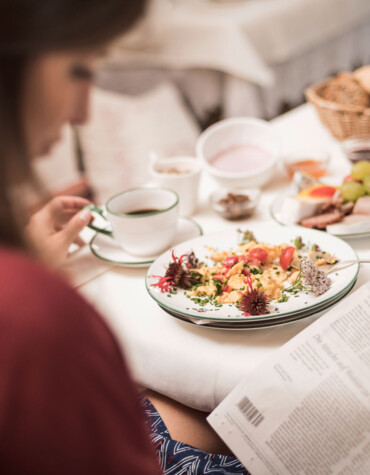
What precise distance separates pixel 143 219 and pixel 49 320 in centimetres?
76

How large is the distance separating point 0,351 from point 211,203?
107 centimetres

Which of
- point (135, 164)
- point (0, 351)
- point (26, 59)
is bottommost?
point (135, 164)

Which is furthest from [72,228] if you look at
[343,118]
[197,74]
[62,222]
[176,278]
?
[197,74]

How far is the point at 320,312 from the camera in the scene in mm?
996

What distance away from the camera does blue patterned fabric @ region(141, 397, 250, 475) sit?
940mm

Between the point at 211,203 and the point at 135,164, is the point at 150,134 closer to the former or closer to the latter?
the point at 135,164

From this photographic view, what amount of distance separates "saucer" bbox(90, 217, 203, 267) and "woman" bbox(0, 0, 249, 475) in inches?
24.3

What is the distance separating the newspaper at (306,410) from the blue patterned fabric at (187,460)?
0.11 m

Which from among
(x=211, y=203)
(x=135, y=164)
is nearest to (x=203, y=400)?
(x=211, y=203)

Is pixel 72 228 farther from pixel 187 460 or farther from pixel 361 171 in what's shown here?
pixel 361 171

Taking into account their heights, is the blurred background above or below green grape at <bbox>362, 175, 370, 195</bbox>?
below

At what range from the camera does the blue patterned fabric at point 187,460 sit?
94 centimetres

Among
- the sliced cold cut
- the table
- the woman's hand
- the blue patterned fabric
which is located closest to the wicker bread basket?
the sliced cold cut

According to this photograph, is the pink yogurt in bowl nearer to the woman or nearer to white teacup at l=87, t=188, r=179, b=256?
white teacup at l=87, t=188, r=179, b=256
